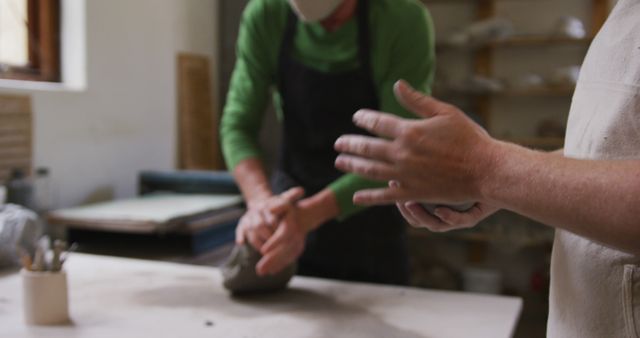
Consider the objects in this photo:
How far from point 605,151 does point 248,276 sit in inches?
32.1

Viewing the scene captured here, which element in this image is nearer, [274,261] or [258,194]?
[274,261]

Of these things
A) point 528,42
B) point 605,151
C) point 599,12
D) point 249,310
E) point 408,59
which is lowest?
point 249,310

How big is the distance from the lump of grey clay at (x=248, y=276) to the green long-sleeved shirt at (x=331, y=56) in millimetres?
216

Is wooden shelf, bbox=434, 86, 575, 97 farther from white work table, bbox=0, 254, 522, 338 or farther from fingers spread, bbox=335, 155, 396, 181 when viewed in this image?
fingers spread, bbox=335, 155, 396, 181

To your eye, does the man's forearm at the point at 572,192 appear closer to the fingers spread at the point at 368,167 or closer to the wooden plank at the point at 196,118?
the fingers spread at the point at 368,167

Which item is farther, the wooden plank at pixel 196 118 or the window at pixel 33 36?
the wooden plank at pixel 196 118

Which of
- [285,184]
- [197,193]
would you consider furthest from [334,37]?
[197,193]

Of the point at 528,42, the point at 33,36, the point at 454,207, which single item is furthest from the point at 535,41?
the point at 454,207

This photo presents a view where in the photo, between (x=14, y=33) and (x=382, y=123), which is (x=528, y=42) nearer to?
(x=14, y=33)

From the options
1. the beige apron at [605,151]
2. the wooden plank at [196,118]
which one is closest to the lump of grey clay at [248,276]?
the beige apron at [605,151]

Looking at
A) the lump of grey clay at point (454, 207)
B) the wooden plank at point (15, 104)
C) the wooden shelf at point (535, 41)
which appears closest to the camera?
the lump of grey clay at point (454, 207)

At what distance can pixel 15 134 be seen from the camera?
6.90 feet

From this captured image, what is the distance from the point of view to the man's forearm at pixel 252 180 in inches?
58.8

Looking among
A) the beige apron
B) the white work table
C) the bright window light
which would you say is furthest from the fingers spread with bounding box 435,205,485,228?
the bright window light
